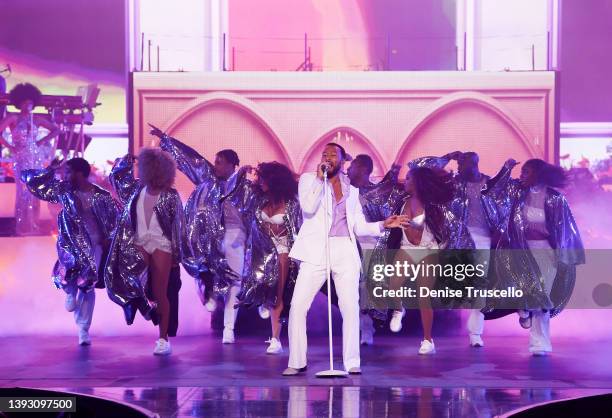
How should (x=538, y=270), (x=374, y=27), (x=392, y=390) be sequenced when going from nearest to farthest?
1. (x=392, y=390)
2. (x=538, y=270)
3. (x=374, y=27)

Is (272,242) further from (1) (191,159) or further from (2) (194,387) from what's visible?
(2) (194,387)

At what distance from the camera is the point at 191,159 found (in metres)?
7.48

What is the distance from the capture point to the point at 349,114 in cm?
1050

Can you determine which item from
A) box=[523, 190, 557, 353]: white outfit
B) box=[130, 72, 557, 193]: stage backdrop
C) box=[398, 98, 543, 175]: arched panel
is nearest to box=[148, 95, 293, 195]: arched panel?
box=[130, 72, 557, 193]: stage backdrop

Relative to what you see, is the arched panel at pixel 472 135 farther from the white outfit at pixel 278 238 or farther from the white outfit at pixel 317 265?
the white outfit at pixel 317 265

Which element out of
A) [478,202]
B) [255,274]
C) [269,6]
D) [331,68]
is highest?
[269,6]

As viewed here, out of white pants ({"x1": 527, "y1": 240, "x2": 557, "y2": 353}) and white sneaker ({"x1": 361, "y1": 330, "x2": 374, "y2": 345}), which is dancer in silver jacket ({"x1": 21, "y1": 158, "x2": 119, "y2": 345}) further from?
white pants ({"x1": 527, "y1": 240, "x2": 557, "y2": 353})

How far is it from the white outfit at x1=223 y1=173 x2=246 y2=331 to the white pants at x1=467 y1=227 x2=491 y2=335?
1721 millimetres

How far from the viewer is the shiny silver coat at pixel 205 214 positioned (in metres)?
7.46

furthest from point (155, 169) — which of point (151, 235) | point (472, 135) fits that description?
point (472, 135)

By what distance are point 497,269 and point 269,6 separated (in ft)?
13.9

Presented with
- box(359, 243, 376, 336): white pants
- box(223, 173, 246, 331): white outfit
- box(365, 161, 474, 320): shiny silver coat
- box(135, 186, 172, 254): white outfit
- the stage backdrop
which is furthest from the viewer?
the stage backdrop

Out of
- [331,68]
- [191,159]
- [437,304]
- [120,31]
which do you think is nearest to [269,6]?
[331,68]

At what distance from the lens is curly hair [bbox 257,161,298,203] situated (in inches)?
284
